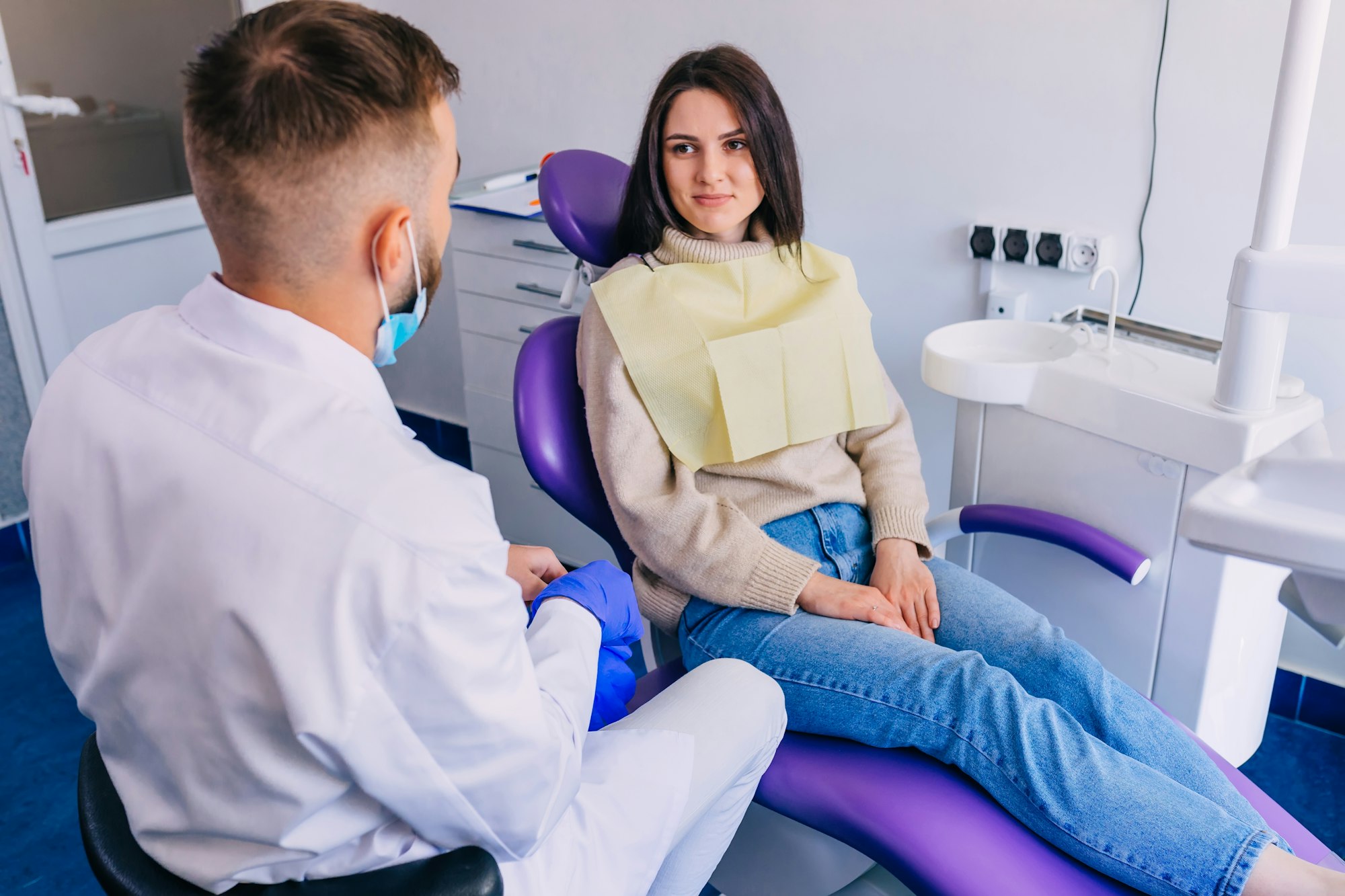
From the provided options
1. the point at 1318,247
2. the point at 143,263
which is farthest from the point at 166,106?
the point at 1318,247

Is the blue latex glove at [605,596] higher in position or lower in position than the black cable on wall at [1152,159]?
lower

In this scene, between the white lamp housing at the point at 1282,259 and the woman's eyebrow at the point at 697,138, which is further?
the woman's eyebrow at the point at 697,138

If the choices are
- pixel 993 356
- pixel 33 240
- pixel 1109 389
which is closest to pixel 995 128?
pixel 993 356

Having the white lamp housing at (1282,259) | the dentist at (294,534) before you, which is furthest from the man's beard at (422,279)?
the white lamp housing at (1282,259)

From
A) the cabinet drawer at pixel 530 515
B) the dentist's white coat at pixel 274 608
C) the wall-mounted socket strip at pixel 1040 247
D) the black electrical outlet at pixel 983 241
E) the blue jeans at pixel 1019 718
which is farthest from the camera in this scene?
the cabinet drawer at pixel 530 515

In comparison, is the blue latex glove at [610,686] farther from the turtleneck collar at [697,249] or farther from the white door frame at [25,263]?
the white door frame at [25,263]

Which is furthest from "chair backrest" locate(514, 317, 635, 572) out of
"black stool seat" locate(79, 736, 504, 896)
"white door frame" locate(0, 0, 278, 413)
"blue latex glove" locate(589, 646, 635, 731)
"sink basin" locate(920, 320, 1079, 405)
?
"white door frame" locate(0, 0, 278, 413)

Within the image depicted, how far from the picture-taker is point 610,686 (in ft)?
4.01

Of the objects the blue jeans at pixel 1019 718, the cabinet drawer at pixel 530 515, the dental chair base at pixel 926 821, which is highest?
the blue jeans at pixel 1019 718

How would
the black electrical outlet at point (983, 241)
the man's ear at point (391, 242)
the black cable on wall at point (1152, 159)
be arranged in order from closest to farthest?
the man's ear at point (391, 242), the black cable on wall at point (1152, 159), the black electrical outlet at point (983, 241)

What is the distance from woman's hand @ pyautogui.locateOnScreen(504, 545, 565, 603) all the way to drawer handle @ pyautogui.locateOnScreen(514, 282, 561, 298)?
114 centimetres

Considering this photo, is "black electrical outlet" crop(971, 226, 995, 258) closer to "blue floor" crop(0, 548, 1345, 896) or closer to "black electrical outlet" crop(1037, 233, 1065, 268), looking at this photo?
"black electrical outlet" crop(1037, 233, 1065, 268)

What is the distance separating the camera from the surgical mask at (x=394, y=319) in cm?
90

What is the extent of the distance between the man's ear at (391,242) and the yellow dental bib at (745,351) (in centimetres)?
59
